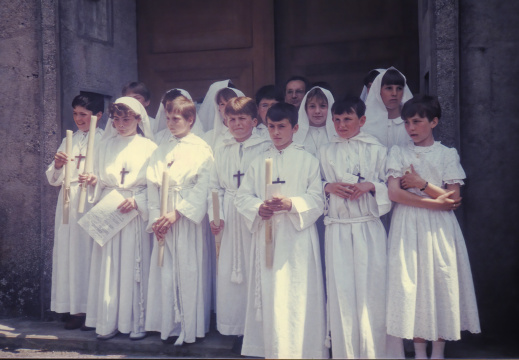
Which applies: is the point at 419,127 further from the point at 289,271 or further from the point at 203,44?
the point at 203,44

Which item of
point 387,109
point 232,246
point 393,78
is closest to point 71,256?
point 232,246

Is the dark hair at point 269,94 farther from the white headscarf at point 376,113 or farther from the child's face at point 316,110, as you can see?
the white headscarf at point 376,113

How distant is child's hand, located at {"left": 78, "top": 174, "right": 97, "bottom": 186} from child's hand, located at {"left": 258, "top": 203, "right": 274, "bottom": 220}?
1681 mm

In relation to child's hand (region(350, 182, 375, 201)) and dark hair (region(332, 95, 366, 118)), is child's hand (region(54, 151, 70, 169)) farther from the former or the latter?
child's hand (region(350, 182, 375, 201))

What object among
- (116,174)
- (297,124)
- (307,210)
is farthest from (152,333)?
(297,124)

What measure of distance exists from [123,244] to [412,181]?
2548mm

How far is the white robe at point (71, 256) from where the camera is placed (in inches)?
217

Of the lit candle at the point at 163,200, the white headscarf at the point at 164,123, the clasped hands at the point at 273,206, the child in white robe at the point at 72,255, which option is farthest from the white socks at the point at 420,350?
the child in white robe at the point at 72,255

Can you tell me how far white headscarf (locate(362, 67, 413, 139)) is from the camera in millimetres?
4934

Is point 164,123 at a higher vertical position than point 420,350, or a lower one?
higher

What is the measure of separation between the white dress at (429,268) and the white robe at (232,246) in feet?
4.09

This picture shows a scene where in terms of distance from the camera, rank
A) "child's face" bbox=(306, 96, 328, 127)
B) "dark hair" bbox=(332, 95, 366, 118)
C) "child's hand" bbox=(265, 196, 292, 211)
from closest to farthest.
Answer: "child's hand" bbox=(265, 196, 292, 211), "dark hair" bbox=(332, 95, 366, 118), "child's face" bbox=(306, 96, 328, 127)

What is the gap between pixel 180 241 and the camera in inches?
197

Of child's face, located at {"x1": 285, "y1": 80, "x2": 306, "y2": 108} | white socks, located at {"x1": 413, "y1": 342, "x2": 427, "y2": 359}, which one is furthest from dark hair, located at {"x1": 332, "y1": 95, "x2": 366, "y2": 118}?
white socks, located at {"x1": 413, "y1": 342, "x2": 427, "y2": 359}
